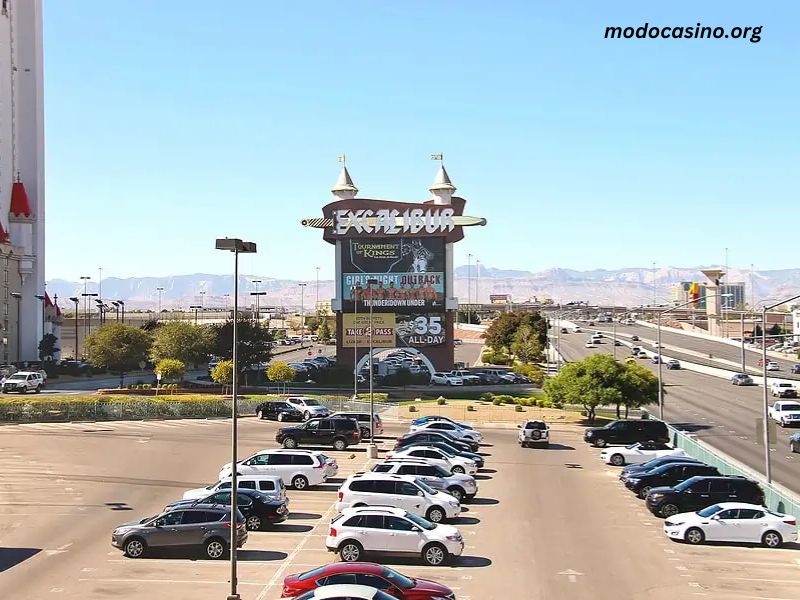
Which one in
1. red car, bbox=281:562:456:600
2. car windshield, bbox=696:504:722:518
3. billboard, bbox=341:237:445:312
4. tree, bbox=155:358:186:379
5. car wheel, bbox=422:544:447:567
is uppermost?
billboard, bbox=341:237:445:312

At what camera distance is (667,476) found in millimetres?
33094

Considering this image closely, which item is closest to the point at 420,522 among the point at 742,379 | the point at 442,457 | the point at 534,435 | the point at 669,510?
the point at 669,510

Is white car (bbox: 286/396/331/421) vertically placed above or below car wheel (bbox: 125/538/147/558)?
above

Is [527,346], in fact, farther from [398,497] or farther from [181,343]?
[398,497]

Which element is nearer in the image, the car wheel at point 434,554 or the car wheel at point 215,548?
the car wheel at point 434,554

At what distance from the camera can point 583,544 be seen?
1011 inches

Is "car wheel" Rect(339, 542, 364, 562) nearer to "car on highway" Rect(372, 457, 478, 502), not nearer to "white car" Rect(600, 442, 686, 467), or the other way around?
"car on highway" Rect(372, 457, 478, 502)

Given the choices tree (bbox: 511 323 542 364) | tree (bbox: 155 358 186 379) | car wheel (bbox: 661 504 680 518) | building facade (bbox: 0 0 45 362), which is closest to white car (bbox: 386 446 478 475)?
car wheel (bbox: 661 504 680 518)

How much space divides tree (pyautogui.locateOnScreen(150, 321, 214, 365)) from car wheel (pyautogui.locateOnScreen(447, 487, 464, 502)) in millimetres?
51014

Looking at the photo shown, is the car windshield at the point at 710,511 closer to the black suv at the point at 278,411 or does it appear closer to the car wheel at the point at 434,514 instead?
the car wheel at the point at 434,514

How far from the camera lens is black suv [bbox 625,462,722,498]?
32688mm

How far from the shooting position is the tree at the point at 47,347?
10362 centimetres

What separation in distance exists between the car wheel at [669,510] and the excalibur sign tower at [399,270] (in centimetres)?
5151

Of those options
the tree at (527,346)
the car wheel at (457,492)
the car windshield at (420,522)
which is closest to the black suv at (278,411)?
the car wheel at (457,492)
